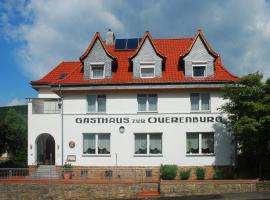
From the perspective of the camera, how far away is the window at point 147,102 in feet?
102

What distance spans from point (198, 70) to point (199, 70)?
0.08 m

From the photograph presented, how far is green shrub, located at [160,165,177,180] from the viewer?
29094 mm

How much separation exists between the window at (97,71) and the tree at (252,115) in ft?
32.0

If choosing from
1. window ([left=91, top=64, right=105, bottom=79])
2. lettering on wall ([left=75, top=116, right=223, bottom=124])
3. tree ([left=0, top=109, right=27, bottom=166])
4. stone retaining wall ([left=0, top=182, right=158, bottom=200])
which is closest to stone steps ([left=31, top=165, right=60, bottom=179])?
stone retaining wall ([left=0, top=182, right=158, bottom=200])

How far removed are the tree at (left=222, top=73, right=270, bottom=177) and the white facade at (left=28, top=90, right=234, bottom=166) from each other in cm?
255

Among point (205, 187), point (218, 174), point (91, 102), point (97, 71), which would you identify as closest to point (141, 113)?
point (91, 102)

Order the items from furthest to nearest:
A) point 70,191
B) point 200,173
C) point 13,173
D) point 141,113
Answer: point 141,113
point 200,173
point 13,173
point 70,191

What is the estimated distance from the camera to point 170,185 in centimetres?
2509

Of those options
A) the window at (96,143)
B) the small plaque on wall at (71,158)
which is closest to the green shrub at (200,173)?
the window at (96,143)

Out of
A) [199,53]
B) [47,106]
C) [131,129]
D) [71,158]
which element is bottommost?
A: [71,158]

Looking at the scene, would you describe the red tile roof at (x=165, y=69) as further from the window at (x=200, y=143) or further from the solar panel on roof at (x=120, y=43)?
the window at (x=200, y=143)

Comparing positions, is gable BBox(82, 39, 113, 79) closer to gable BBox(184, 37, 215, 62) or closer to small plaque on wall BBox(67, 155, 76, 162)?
gable BBox(184, 37, 215, 62)

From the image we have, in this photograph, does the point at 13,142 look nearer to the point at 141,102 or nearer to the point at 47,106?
the point at 47,106

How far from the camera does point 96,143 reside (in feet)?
102
